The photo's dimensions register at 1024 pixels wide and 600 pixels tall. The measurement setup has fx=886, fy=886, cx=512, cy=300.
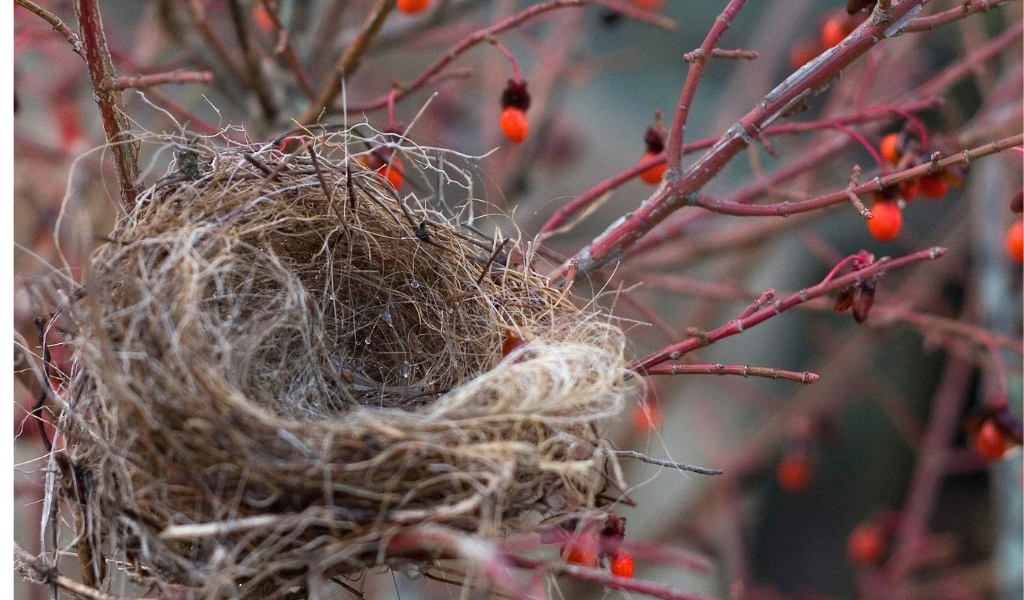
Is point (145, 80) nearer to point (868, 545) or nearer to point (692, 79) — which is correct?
point (692, 79)

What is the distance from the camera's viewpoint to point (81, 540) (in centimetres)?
113

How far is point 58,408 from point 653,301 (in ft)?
11.4

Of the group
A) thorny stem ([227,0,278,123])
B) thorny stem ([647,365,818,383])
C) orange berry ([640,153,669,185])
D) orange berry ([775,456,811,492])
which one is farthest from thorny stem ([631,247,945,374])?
orange berry ([775,456,811,492])

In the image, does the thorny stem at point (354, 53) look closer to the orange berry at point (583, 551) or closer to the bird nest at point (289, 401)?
the bird nest at point (289, 401)

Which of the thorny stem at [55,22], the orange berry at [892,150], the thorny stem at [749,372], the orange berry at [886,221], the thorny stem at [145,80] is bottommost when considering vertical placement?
the thorny stem at [749,372]

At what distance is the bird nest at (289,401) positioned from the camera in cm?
101

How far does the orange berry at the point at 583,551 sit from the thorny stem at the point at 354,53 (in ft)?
3.01

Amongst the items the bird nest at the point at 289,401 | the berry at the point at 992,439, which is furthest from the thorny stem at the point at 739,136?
the berry at the point at 992,439

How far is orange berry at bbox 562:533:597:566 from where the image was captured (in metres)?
1.12

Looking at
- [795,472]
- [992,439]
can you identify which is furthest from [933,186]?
[795,472]

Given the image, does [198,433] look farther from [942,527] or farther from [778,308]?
[942,527]

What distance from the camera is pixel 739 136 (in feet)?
4.47

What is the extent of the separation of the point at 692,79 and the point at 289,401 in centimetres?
81

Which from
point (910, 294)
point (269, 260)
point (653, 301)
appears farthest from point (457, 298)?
point (653, 301)
